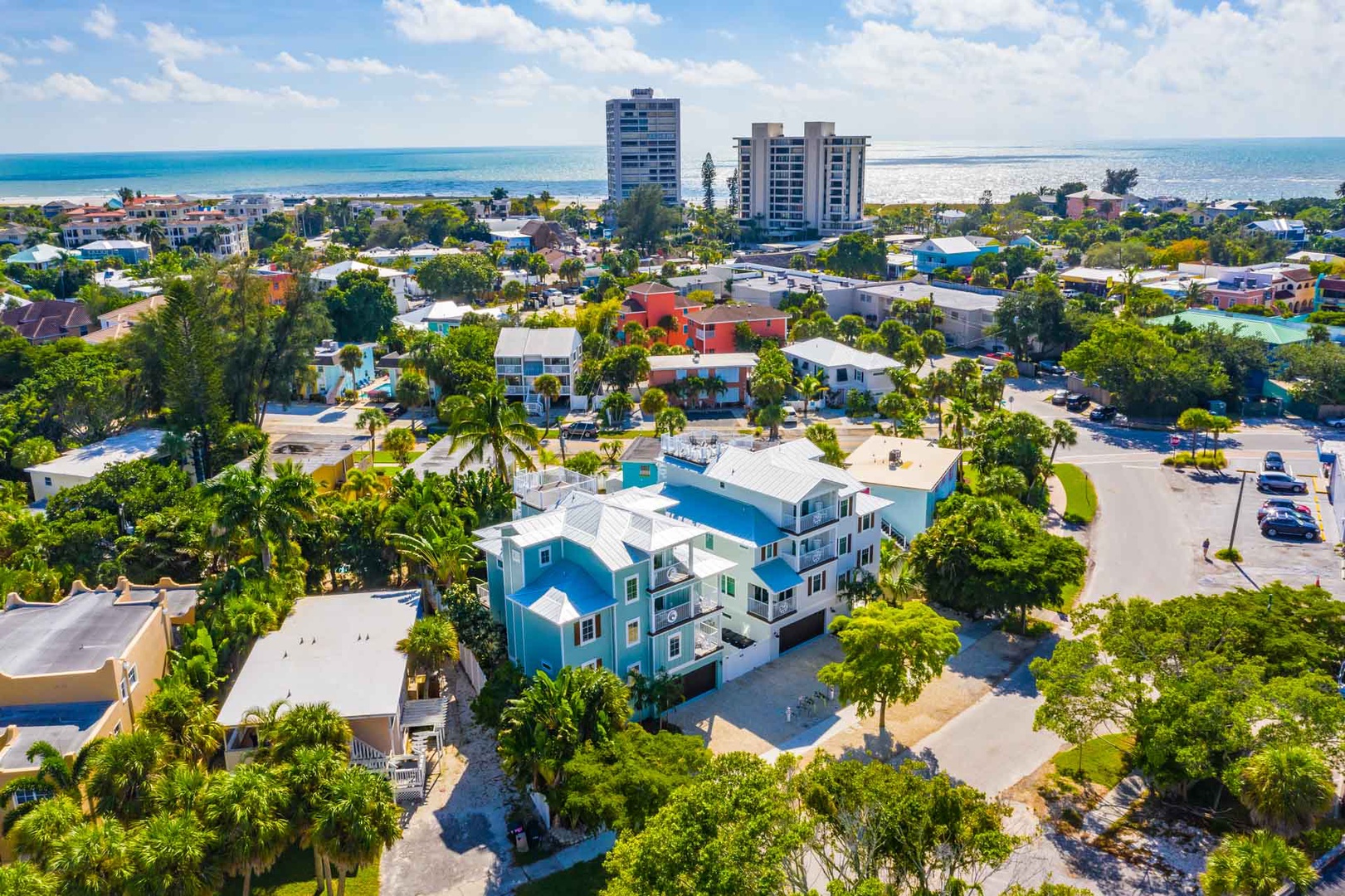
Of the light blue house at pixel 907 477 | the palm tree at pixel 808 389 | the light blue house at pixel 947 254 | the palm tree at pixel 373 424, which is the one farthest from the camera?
the light blue house at pixel 947 254

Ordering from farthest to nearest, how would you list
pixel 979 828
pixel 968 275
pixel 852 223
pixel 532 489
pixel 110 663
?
1. pixel 852 223
2. pixel 968 275
3. pixel 532 489
4. pixel 110 663
5. pixel 979 828

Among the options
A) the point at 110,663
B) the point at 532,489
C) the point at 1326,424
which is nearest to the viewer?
the point at 110,663

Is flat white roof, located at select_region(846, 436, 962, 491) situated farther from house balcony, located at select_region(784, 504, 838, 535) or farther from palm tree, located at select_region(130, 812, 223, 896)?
palm tree, located at select_region(130, 812, 223, 896)

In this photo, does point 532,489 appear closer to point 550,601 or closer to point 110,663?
point 550,601

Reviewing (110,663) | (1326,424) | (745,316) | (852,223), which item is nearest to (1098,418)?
(1326,424)

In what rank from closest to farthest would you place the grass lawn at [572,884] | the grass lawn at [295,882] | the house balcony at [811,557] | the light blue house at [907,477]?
the grass lawn at [572,884], the grass lawn at [295,882], the house balcony at [811,557], the light blue house at [907,477]

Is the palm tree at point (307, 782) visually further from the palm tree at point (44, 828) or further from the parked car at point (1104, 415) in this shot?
the parked car at point (1104, 415)

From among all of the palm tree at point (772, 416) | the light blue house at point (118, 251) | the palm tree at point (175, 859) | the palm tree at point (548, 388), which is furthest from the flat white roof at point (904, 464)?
the light blue house at point (118, 251)
